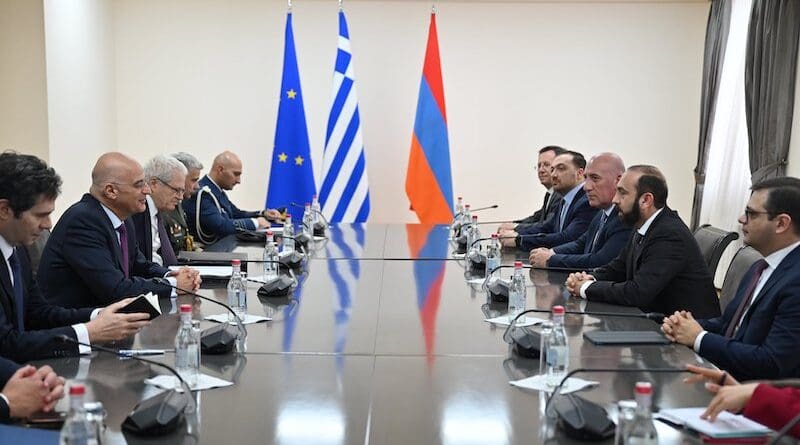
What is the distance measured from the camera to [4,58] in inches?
253

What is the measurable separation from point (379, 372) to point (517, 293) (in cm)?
98

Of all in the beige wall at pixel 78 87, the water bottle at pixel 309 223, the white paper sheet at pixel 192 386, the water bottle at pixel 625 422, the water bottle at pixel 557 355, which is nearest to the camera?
the water bottle at pixel 625 422

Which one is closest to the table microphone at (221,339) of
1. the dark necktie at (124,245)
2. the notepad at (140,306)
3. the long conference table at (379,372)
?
the long conference table at (379,372)

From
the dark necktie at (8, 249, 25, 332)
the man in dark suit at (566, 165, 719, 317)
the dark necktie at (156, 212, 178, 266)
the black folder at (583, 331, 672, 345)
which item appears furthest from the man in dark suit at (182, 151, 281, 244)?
the black folder at (583, 331, 672, 345)

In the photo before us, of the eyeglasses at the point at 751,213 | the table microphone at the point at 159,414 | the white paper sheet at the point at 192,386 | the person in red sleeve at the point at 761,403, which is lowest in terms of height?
the white paper sheet at the point at 192,386

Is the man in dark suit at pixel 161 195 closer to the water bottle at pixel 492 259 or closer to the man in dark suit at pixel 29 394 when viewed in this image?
the water bottle at pixel 492 259

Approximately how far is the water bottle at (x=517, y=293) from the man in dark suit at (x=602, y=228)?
1202 millimetres

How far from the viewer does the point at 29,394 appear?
2051 millimetres

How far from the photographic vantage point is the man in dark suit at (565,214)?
5492mm

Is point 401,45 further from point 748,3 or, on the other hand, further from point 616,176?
point 616,176

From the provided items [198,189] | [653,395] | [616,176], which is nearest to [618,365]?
[653,395]

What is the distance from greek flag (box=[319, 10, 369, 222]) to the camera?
25.8ft

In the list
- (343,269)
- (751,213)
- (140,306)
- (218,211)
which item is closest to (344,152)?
(218,211)

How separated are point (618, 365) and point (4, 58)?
215 inches
